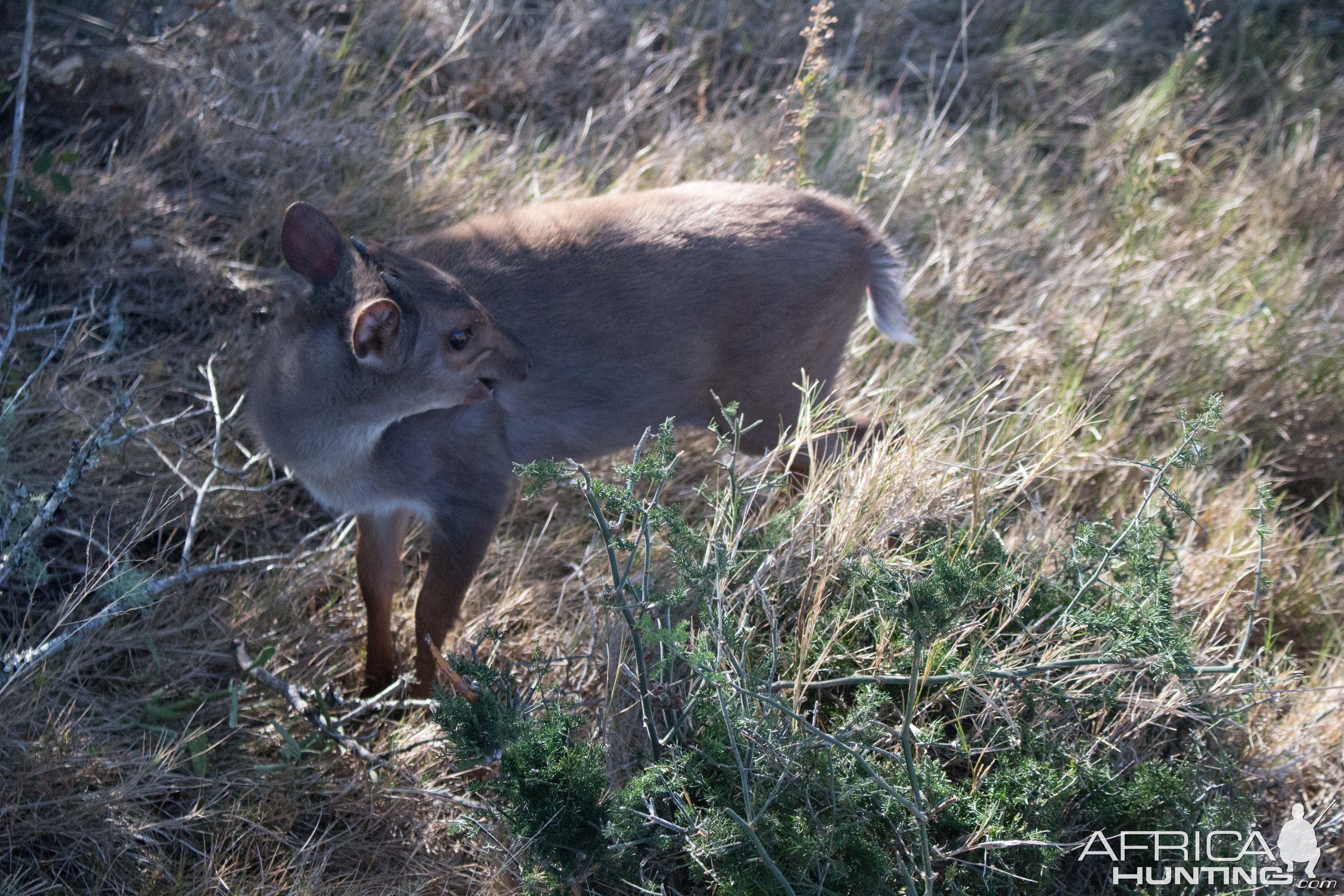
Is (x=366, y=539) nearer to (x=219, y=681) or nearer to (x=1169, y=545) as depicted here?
(x=219, y=681)

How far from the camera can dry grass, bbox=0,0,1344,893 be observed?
2.66m

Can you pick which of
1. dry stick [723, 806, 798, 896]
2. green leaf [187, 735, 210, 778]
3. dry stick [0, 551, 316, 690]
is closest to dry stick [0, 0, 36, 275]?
dry stick [0, 551, 316, 690]

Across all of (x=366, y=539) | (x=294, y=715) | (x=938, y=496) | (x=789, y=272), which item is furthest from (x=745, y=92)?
(x=294, y=715)

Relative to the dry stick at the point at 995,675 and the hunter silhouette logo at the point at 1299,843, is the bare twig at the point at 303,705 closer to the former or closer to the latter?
the dry stick at the point at 995,675

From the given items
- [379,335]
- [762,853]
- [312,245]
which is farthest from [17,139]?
[762,853]

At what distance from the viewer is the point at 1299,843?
266 centimetres

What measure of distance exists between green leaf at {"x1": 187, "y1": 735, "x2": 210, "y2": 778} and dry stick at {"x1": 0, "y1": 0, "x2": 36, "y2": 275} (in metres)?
1.53

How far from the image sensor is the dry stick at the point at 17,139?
10.3 ft

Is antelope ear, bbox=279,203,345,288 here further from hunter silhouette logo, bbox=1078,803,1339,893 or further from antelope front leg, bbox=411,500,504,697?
hunter silhouette logo, bbox=1078,803,1339,893

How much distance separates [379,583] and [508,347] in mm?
815

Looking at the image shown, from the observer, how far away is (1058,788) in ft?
7.94

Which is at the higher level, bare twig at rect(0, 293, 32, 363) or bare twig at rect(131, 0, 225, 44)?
bare twig at rect(131, 0, 225, 44)

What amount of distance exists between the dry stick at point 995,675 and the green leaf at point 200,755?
57.0 inches

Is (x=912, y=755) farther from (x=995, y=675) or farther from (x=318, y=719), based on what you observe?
(x=318, y=719)
